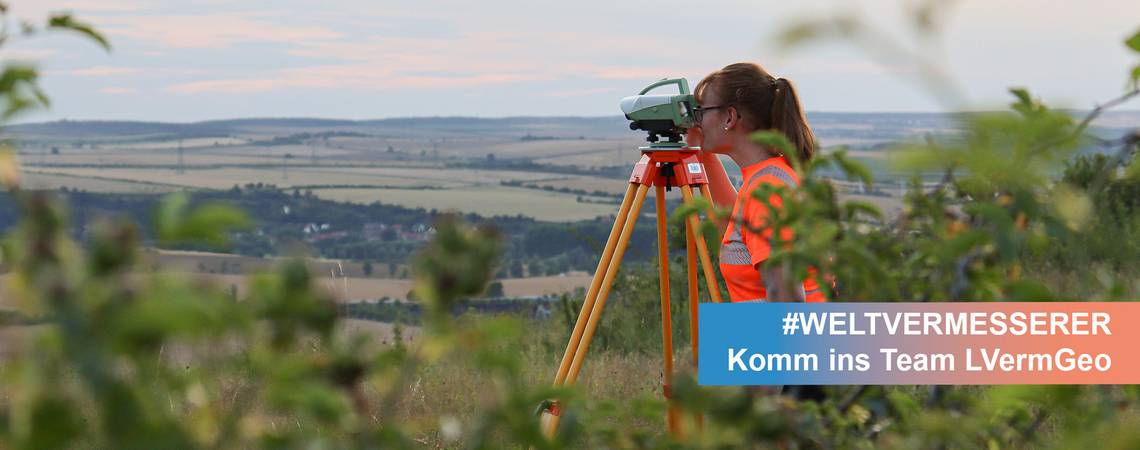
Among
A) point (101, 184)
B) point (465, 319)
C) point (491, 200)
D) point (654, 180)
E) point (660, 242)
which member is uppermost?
point (101, 184)

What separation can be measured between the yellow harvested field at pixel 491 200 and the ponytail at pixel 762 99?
124 feet

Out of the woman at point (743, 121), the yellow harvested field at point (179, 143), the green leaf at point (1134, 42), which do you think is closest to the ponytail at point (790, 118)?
the woman at point (743, 121)

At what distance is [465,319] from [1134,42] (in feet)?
2.93

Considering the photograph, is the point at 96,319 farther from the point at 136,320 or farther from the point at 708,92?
the point at 708,92

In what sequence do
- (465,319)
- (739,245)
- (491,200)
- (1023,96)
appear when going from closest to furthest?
(465,319) → (1023,96) → (739,245) → (491,200)

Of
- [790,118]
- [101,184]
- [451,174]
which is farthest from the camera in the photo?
[451,174]

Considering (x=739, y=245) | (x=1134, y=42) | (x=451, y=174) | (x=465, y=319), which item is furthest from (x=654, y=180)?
(x=451, y=174)

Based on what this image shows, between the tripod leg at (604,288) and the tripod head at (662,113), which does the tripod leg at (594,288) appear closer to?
the tripod leg at (604,288)

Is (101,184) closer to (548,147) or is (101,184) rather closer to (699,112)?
(548,147)

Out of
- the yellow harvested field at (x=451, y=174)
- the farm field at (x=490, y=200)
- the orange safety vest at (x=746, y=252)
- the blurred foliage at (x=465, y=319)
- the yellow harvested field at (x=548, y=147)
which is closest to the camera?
the blurred foliage at (x=465, y=319)

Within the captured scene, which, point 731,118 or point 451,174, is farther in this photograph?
point 451,174

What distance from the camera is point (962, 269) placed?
4.72 feet

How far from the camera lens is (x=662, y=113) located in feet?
12.1

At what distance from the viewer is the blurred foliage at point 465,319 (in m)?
0.87
